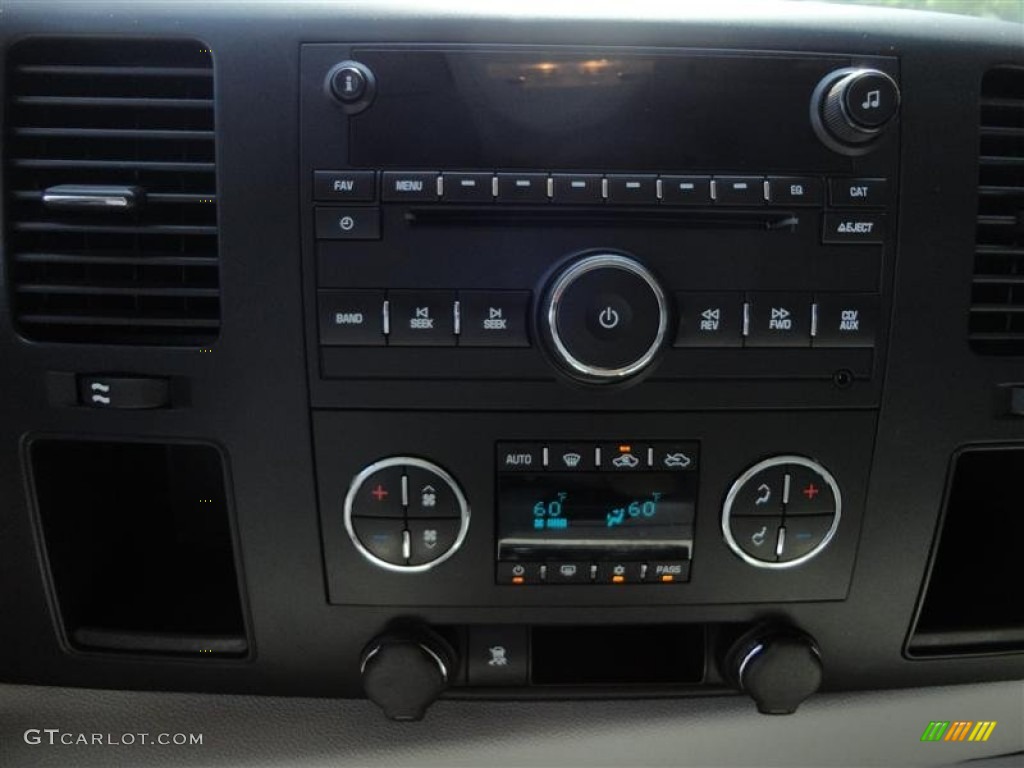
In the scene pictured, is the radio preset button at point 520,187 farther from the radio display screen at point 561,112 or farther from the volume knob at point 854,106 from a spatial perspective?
the volume knob at point 854,106

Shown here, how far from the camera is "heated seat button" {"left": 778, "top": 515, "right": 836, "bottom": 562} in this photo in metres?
0.85

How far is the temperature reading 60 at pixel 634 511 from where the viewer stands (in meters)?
0.84

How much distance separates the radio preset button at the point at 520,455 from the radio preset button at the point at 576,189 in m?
0.23

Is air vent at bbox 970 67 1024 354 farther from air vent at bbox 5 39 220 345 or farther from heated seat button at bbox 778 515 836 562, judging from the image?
air vent at bbox 5 39 220 345

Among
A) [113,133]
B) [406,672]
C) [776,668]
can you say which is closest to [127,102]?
[113,133]

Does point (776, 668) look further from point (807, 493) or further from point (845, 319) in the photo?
point (845, 319)

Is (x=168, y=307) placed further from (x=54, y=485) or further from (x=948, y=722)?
(x=948, y=722)

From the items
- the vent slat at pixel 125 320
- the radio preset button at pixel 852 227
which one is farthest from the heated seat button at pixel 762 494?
the vent slat at pixel 125 320

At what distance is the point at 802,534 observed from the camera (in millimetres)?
854

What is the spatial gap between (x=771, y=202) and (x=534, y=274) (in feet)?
0.75

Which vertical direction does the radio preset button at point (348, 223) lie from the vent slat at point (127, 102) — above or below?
below

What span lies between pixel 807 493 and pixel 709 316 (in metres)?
0.21

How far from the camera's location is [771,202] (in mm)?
784

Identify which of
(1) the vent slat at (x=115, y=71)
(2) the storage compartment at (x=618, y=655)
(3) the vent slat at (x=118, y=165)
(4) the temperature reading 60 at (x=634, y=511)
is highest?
(1) the vent slat at (x=115, y=71)
